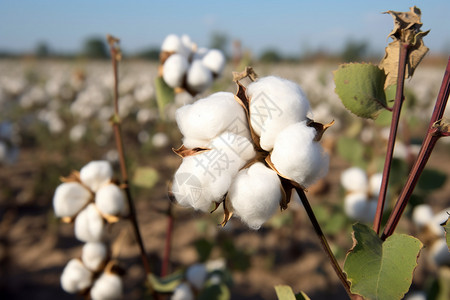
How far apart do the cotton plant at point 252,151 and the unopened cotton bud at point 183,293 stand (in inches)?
34.7

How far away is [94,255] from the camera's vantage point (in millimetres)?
1145

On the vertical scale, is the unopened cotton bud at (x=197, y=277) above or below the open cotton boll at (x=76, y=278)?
below

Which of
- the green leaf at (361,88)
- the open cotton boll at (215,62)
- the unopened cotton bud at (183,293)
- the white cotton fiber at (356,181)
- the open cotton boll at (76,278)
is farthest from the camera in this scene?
the white cotton fiber at (356,181)

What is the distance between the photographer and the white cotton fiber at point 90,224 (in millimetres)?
1049

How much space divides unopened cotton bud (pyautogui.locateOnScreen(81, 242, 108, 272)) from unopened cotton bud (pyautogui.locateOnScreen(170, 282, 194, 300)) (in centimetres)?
34

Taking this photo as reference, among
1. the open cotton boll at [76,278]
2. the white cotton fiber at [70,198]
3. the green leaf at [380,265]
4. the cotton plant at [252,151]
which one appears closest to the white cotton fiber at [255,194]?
the cotton plant at [252,151]

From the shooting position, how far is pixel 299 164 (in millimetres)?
533

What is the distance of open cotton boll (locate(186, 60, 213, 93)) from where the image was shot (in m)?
1.19

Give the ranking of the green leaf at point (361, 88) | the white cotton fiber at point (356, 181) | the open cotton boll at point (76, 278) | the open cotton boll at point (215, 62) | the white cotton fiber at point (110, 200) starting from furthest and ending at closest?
the white cotton fiber at point (356, 181), the open cotton boll at point (215, 62), the open cotton boll at point (76, 278), the white cotton fiber at point (110, 200), the green leaf at point (361, 88)

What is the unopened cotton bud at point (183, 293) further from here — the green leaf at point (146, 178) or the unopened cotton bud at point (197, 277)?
the green leaf at point (146, 178)

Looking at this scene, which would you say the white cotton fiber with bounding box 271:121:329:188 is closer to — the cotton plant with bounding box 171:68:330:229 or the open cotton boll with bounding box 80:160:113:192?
the cotton plant with bounding box 171:68:330:229

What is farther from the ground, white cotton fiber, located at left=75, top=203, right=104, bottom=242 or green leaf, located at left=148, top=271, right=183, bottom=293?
white cotton fiber, located at left=75, top=203, right=104, bottom=242

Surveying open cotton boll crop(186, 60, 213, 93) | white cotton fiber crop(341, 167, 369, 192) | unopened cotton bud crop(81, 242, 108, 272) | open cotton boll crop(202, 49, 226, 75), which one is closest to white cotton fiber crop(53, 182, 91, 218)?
unopened cotton bud crop(81, 242, 108, 272)

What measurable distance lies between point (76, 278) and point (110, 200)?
1.07 feet
